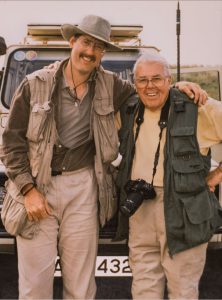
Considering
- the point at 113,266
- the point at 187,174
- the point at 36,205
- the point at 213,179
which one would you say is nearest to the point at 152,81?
the point at 187,174

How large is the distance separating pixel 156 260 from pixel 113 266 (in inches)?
17.1

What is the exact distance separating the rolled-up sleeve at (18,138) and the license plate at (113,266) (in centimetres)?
84

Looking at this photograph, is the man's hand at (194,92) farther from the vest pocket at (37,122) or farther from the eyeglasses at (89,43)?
the vest pocket at (37,122)

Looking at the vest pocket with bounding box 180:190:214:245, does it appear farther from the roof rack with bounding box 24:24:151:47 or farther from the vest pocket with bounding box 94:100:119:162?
the roof rack with bounding box 24:24:151:47

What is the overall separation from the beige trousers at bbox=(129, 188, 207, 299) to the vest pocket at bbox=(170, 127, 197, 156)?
256 mm

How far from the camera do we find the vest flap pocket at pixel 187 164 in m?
2.55

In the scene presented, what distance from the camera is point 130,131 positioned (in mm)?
2719

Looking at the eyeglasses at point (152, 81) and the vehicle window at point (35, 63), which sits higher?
the vehicle window at point (35, 63)

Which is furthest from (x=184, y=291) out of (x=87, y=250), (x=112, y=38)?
(x=112, y=38)

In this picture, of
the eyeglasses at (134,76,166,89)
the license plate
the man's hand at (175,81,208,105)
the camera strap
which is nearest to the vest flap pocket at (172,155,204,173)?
the camera strap

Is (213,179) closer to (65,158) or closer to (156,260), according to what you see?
(156,260)

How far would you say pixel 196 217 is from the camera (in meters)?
2.53

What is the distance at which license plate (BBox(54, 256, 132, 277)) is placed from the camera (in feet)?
10.1

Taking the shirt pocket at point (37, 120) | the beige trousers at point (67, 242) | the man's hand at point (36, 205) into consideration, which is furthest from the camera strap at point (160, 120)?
the man's hand at point (36, 205)
